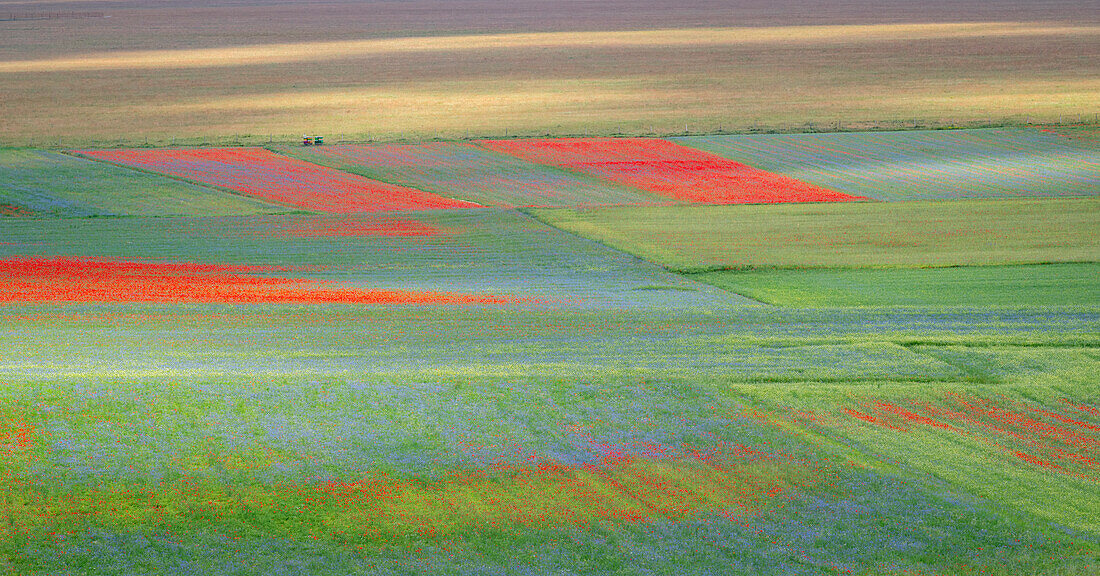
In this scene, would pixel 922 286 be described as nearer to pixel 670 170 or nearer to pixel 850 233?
pixel 850 233

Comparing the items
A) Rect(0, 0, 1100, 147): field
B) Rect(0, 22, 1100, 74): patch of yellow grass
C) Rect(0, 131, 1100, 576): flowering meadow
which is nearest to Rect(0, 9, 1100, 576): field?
Answer: Rect(0, 131, 1100, 576): flowering meadow

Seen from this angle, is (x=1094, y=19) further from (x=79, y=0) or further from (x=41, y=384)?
(x=79, y=0)

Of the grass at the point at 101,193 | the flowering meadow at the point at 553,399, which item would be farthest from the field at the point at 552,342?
the grass at the point at 101,193

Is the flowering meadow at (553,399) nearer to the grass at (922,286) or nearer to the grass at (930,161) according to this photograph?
the grass at (922,286)

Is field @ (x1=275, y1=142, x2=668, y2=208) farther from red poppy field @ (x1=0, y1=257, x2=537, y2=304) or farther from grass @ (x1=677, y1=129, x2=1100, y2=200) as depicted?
red poppy field @ (x1=0, y1=257, x2=537, y2=304)

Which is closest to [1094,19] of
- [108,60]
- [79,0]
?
[108,60]

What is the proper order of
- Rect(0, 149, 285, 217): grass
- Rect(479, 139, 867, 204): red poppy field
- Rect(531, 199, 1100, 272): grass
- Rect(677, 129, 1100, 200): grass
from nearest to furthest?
Rect(531, 199, 1100, 272): grass → Rect(0, 149, 285, 217): grass → Rect(479, 139, 867, 204): red poppy field → Rect(677, 129, 1100, 200): grass
